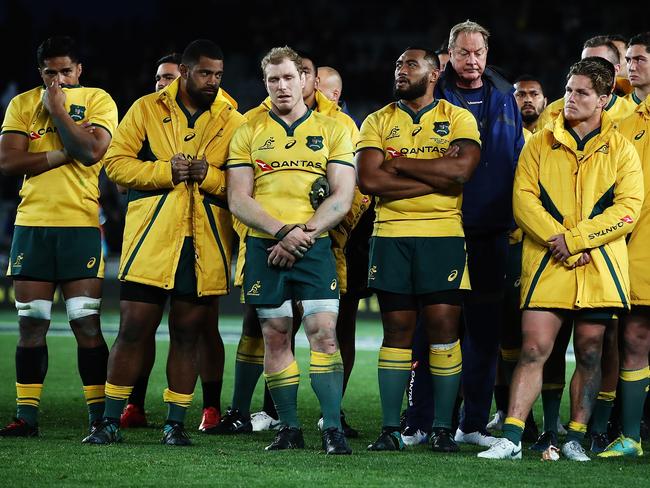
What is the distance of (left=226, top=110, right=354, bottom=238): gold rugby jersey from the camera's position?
5930mm

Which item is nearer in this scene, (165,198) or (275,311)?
(275,311)

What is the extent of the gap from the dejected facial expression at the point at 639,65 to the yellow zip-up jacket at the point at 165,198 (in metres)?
2.34

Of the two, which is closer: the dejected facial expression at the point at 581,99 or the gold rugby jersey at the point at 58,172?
the dejected facial expression at the point at 581,99

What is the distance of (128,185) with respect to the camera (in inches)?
239

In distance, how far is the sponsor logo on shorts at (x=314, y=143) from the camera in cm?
596

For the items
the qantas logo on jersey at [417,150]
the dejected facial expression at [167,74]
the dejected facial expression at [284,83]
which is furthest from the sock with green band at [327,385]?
the dejected facial expression at [167,74]

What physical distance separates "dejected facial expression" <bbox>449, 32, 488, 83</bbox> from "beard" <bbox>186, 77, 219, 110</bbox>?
56.5 inches

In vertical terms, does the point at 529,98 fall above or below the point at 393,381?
above

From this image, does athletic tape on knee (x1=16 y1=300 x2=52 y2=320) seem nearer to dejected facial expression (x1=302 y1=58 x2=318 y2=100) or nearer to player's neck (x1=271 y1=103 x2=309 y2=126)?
player's neck (x1=271 y1=103 x2=309 y2=126)

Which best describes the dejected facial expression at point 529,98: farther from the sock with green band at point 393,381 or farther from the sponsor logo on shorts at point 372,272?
the sock with green band at point 393,381

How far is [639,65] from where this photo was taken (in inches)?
260

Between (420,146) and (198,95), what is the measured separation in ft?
4.07

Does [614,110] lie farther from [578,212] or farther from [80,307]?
[80,307]

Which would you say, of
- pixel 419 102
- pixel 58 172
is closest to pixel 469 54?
pixel 419 102
